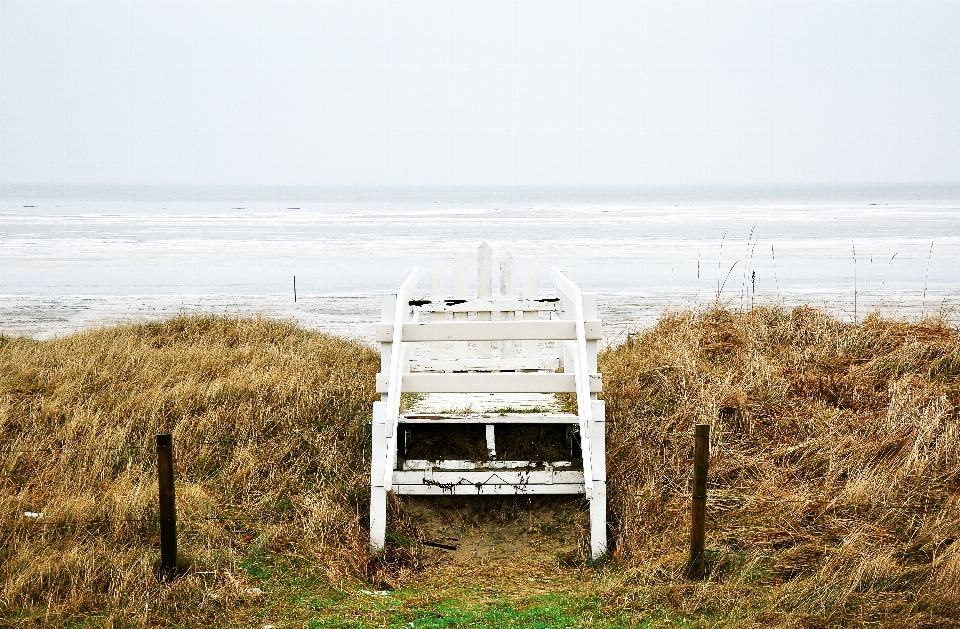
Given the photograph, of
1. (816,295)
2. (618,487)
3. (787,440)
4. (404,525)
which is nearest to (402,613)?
(404,525)

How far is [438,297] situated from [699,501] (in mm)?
4856

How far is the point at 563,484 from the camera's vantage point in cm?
748

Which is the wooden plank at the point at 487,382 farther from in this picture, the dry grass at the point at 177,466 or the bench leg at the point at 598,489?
the dry grass at the point at 177,466

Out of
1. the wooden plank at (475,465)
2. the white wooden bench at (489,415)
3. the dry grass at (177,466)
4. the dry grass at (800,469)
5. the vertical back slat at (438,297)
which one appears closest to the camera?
the dry grass at (800,469)

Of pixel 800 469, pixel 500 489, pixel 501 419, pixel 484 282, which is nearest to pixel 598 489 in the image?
pixel 500 489

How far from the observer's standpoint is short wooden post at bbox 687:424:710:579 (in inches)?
232

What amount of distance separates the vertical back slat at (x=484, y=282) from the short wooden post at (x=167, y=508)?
4583mm

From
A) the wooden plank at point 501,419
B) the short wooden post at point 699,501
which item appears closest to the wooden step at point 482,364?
the wooden plank at point 501,419

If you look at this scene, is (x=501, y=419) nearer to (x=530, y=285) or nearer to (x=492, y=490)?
(x=492, y=490)

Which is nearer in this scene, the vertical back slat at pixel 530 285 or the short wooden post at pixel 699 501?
the short wooden post at pixel 699 501

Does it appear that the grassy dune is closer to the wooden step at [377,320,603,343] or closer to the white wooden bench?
the white wooden bench

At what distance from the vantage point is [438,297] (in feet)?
33.1

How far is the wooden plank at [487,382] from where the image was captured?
7.82 metres

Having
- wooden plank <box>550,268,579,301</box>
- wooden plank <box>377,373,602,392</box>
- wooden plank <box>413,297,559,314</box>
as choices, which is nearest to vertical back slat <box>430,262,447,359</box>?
wooden plank <box>413,297,559,314</box>
